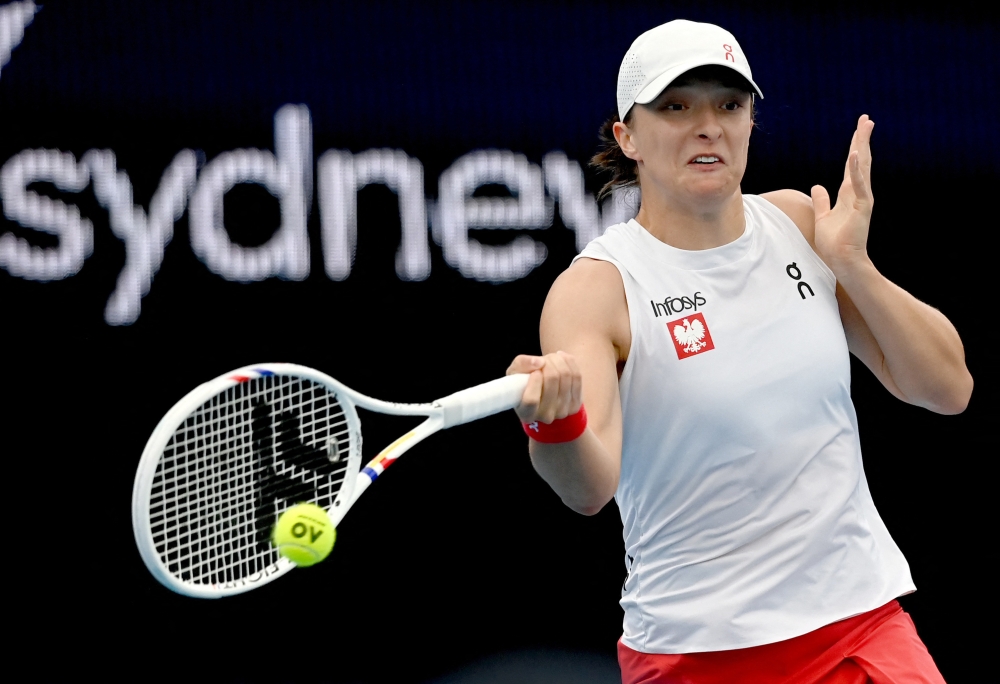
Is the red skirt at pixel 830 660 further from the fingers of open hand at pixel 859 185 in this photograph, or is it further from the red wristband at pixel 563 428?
the fingers of open hand at pixel 859 185

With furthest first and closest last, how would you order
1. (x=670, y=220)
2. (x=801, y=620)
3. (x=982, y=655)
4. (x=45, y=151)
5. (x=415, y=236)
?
(x=982, y=655)
(x=415, y=236)
(x=45, y=151)
(x=670, y=220)
(x=801, y=620)

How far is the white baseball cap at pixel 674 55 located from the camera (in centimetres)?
200

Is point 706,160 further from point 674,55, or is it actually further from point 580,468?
point 580,468

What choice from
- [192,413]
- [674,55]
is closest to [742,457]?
[674,55]

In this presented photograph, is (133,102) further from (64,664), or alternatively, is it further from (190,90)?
(64,664)

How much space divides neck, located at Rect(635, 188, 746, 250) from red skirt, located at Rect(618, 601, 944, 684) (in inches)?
26.0

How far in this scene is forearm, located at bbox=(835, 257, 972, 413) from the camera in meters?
1.99

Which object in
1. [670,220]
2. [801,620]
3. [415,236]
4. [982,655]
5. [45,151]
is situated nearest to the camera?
[801,620]

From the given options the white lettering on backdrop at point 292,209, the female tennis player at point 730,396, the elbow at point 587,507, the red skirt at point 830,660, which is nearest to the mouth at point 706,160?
the female tennis player at point 730,396

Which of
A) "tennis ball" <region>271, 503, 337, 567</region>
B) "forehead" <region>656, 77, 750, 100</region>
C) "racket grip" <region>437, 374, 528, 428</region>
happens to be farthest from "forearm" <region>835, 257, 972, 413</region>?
"tennis ball" <region>271, 503, 337, 567</region>

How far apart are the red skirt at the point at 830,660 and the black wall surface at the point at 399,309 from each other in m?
1.69

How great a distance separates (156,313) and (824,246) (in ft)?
6.47

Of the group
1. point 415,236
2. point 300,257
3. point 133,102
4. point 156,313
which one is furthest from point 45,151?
point 415,236

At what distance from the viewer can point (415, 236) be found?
3480 millimetres
